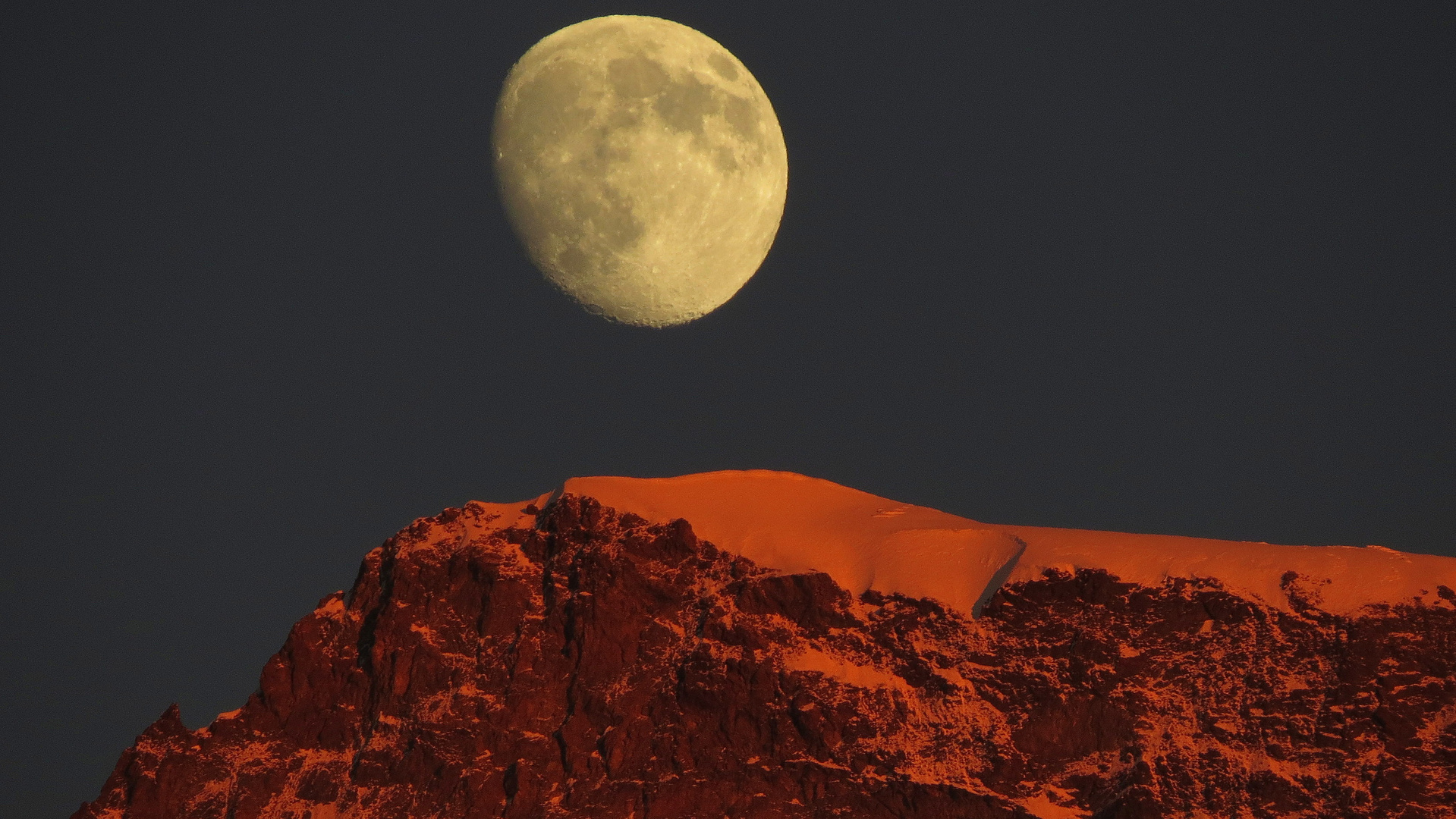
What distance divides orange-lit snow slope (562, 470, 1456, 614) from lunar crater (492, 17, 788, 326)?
19.5m

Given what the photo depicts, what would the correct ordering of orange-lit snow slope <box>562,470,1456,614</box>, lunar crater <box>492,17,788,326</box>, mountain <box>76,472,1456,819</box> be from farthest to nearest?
orange-lit snow slope <box>562,470,1456,614</box> → mountain <box>76,472,1456,819</box> → lunar crater <box>492,17,788,326</box>

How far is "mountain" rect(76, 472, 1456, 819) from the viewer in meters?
123

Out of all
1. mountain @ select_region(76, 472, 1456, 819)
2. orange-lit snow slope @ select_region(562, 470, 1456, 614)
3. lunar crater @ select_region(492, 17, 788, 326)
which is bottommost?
mountain @ select_region(76, 472, 1456, 819)

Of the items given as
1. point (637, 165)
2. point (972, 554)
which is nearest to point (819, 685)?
point (972, 554)

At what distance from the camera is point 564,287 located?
419 ft

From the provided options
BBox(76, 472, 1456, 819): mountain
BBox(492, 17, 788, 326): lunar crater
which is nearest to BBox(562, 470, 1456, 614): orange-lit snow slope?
BBox(76, 472, 1456, 819): mountain

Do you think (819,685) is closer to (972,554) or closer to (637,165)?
(972,554)

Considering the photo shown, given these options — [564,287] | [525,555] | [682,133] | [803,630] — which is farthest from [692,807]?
[682,133]

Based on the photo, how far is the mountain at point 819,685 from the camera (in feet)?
403

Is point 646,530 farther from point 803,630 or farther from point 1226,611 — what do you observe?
point 1226,611

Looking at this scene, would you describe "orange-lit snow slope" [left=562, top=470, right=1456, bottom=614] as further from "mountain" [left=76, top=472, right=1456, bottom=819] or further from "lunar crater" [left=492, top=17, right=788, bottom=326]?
"lunar crater" [left=492, top=17, right=788, bottom=326]

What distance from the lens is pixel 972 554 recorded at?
14025 centimetres

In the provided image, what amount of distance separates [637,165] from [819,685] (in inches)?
1445

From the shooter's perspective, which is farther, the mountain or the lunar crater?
the mountain
